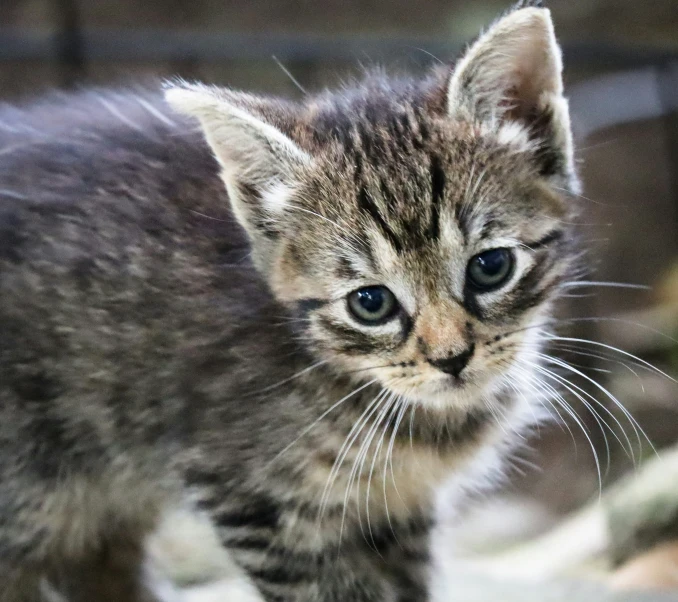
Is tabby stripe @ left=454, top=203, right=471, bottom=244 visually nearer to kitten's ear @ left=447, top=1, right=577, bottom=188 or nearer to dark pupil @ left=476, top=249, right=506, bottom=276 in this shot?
dark pupil @ left=476, top=249, right=506, bottom=276

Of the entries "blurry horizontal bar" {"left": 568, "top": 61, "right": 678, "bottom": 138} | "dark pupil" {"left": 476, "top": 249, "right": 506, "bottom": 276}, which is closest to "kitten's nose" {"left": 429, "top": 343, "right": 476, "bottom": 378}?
"dark pupil" {"left": 476, "top": 249, "right": 506, "bottom": 276}

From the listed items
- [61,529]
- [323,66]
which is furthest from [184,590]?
[323,66]

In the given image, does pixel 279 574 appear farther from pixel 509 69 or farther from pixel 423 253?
pixel 509 69

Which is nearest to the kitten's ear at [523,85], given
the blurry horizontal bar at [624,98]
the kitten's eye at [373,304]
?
the kitten's eye at [373,304]

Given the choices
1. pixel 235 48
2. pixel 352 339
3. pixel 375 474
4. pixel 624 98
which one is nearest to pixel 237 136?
pixel 352 339

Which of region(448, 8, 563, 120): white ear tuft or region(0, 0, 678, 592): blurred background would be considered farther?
region(0, 0, 678, 592): blurred background

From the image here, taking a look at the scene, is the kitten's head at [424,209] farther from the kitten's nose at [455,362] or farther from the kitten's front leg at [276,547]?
the kitten's front leg at [276,547]

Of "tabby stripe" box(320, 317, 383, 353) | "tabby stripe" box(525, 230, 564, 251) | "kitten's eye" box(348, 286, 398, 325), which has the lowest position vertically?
"tabby stripe" box(320, 317, 383, 353)
